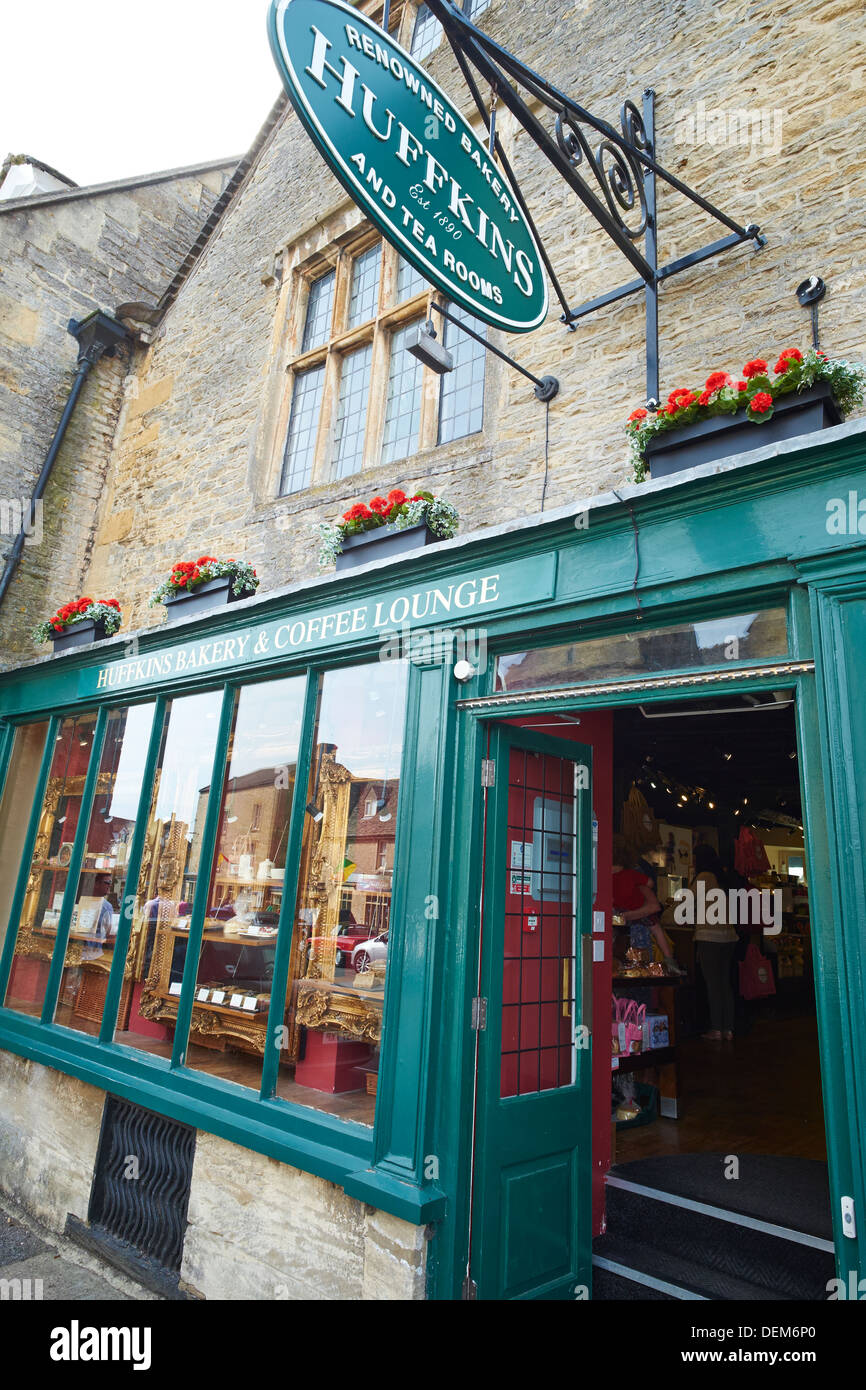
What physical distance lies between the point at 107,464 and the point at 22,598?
1.93m

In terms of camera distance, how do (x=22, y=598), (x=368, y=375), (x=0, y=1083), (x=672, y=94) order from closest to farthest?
1. (x=672, y=94)
2. (x=0, y=1083)
3. (x=368, y=375)
4. (x=22, y=598)

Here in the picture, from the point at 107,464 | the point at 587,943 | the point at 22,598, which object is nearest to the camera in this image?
the point at 587,943

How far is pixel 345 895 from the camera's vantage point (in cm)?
463

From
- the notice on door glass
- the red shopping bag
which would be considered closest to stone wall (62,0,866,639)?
the notice on door glass

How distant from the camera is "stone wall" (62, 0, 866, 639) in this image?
183 inches

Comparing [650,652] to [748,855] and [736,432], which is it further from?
[748,855]

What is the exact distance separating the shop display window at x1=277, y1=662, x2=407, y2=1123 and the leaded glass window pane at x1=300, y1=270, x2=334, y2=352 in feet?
14.3

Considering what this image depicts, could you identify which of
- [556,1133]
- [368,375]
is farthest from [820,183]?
[556,1133]

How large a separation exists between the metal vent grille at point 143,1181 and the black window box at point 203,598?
3.43 metres

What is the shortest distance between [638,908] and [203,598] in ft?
14.5

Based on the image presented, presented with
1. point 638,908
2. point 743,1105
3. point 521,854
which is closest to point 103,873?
point 521,854
